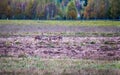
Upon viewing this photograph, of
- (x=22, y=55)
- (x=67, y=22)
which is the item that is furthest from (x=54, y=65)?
(x=67, y=22)

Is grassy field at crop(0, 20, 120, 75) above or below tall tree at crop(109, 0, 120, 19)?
below

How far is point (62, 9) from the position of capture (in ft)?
17.9

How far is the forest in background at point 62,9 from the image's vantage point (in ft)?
17.8

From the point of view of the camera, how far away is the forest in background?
5430 mm

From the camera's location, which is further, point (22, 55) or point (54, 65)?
point (22, 55)

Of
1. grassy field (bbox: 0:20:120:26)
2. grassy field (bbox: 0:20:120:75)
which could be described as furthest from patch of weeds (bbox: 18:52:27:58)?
grassy field (bbox: 0:20:120:26)

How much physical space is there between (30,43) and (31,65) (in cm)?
33

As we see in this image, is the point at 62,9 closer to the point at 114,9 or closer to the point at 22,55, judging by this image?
the point at 114,9

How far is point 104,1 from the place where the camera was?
545cm

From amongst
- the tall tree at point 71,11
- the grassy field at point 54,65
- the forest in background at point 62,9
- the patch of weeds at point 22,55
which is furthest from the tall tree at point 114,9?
the patch of weeds at point 22,55

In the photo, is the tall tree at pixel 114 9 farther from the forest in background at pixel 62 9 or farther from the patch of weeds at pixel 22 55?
the patch of weeds at pixel 22 55

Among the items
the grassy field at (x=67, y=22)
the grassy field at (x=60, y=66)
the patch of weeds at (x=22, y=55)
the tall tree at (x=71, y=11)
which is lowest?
the grassy field at (x=60, y=66)

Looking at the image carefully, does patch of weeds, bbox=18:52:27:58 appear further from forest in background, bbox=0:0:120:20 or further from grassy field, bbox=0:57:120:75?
forest in background, bbox=0:0:120:20

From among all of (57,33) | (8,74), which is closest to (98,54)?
(57,33)
